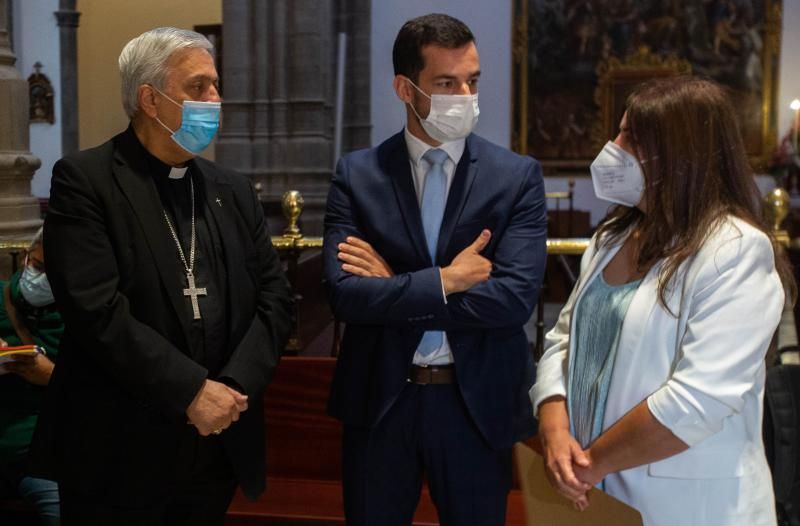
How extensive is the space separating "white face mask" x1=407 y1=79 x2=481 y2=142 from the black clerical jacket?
2.13 ft

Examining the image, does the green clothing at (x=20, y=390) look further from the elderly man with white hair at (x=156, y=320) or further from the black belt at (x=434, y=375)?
the black belt at (x=434, y=375)

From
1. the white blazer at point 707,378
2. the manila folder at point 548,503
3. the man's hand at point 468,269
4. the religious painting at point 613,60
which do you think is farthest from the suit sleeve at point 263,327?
the religious painting at point 613,60

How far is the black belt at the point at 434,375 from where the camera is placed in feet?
8.04

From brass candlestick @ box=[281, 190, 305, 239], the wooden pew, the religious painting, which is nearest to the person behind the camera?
the wooden pew

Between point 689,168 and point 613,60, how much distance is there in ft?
36.9

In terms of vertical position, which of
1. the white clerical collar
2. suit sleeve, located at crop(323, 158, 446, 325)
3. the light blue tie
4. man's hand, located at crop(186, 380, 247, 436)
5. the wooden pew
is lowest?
the wooden pew

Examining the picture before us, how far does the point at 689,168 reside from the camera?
6.35ft

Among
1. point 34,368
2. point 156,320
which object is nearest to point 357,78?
point 34,368

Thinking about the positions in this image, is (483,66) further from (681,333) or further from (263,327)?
(681,333)

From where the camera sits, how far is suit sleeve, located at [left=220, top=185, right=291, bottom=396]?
2393 mm

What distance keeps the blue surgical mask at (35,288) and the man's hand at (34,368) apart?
0.21 metres

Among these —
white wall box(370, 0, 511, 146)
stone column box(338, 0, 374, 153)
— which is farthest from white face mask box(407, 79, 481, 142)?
white wall box(370, 0, 511, 146)

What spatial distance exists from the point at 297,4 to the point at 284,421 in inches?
269

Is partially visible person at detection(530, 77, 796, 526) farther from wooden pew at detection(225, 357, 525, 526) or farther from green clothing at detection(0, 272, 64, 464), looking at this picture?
green clothing at detection(0, 272, 64, 464)
